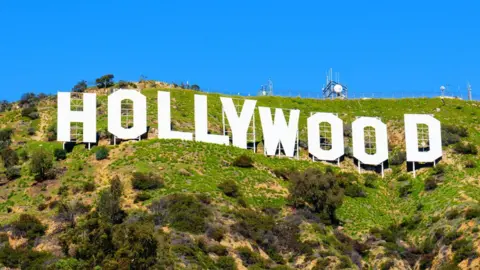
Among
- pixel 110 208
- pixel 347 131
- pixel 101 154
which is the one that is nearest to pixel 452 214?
pixel 347 131

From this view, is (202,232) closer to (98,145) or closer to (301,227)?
(301,227)

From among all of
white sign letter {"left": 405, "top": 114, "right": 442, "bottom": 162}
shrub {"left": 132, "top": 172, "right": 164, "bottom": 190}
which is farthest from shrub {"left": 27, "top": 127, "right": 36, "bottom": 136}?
white sign letter {"left": 405, "top": 114, "right": 442, "bottom": 162}

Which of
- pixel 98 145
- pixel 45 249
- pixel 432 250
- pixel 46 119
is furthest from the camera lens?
pixel 46 119

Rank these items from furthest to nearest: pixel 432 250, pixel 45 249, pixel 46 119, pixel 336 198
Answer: pixel 46 119
pixel 336 198
pixel 432 250
pixel 45 249

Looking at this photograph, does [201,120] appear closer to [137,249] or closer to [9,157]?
[9,157]

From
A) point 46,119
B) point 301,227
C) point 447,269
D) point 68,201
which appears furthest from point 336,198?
point 46,119

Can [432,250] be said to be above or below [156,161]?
below

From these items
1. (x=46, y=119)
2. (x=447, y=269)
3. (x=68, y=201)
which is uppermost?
(x=46, y=119)

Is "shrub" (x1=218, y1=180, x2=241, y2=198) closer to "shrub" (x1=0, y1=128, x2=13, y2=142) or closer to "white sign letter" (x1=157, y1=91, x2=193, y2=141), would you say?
"white sign letter" (x1=157, y1=91, x2=193, y2=141)
